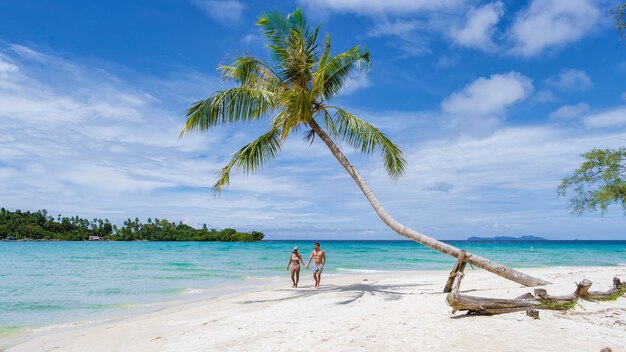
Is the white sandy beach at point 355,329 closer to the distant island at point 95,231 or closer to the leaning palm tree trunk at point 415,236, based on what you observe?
the leaning palm tree trunk at point 415,236

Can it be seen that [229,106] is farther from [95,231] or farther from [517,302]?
[95,231]

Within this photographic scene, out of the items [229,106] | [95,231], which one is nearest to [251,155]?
[229,106]

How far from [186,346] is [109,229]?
125 meters

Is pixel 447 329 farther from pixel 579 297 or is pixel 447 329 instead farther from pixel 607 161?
pixel 607 161

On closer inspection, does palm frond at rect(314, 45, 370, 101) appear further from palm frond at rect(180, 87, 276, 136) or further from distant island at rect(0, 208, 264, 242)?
distant island at rect(0, 208, 264, 242)

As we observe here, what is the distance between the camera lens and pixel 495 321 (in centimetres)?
623

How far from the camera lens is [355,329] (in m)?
6.47

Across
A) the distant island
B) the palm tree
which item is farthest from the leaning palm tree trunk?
the distant island

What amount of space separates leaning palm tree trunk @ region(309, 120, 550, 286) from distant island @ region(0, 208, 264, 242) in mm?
101104

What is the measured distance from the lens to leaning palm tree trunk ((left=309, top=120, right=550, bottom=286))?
9.41 metres

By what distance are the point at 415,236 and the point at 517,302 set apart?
3295 millimetres

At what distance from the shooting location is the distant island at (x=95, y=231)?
4038 inches

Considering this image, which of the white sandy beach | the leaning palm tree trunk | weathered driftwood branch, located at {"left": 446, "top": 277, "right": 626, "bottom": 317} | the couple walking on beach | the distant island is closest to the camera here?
the white sandy beach

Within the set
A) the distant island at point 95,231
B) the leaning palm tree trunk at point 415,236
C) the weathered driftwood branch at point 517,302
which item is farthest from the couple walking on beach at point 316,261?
the distant island at point 95,231
